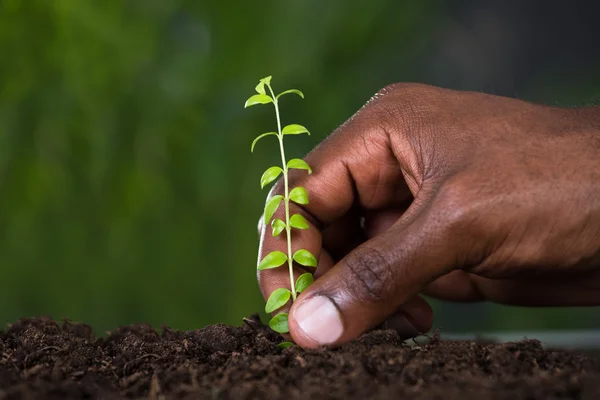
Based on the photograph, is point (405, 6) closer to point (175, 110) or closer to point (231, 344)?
point (175, 110)

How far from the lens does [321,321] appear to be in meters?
0.87

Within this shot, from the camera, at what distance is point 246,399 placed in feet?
2.01

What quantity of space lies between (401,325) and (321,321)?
0.50 m

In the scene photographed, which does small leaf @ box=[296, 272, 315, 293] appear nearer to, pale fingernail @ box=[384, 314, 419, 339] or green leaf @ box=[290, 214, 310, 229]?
green leaf @ box=[290, 214, 310, 229]

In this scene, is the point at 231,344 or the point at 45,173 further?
the point at 45,173

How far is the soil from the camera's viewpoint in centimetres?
62

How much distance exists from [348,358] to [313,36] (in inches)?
67.3

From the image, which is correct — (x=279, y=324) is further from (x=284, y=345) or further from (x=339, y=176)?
(x=339, y=176)

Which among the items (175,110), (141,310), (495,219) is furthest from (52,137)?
(495,219)

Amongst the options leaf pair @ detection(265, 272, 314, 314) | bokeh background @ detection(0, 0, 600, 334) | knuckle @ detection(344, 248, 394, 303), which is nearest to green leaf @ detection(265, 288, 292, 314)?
leaf pair @ detection(265, 272, 314, 314)

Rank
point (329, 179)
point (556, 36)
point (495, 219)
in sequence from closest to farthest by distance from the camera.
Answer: point (495, 219) < point (329, 179) < point (556, 36)

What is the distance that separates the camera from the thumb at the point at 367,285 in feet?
2.89

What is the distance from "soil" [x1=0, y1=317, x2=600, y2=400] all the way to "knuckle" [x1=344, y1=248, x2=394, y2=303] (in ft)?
0.19

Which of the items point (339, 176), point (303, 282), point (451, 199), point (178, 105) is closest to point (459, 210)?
point (451, 199)
